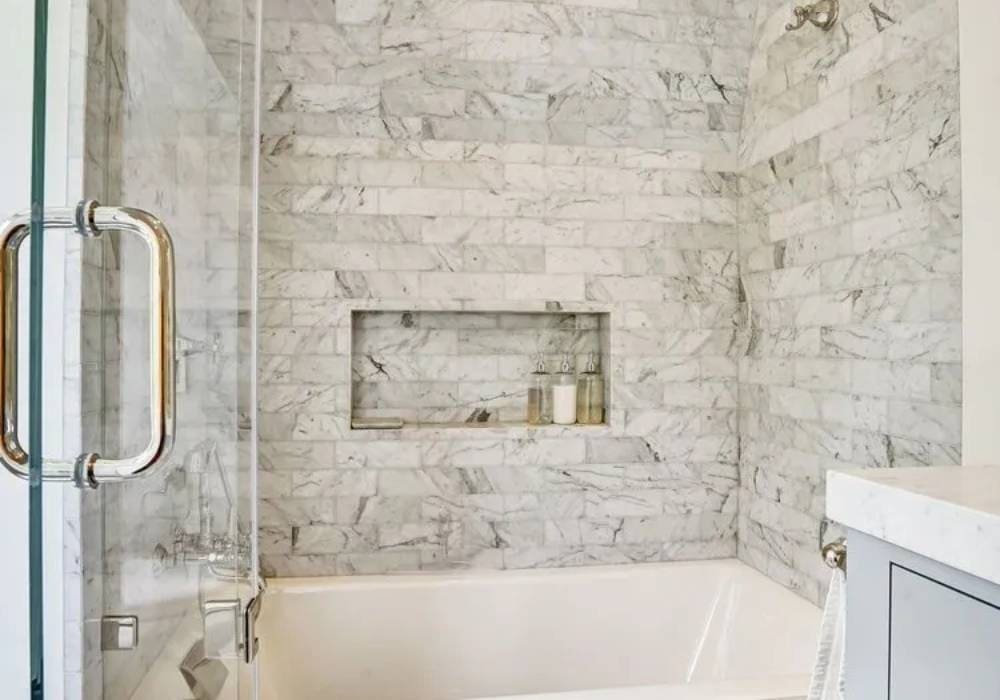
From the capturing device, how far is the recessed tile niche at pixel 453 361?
253cm

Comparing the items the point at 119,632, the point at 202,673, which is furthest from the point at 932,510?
the point at 202,673

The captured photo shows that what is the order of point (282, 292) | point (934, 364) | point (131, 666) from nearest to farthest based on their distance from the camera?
point (131, 666)
point (934, 364)
point (282, 292)

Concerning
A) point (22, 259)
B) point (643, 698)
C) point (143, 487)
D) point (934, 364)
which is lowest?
point (643, 698)

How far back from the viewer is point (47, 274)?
729 mm

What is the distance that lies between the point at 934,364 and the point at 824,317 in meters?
0.44

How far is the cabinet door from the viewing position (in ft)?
1.99

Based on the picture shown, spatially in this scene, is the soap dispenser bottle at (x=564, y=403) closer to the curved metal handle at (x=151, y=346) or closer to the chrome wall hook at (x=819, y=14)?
the chrome wall hook at (x=819, y=14)

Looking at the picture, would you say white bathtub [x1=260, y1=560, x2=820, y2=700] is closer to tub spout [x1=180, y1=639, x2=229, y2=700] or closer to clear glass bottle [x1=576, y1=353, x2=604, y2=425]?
clear glass bottle [x1=576, y1=353, x2=604, y2=425]

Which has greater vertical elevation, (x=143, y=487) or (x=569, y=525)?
(x=143, y=487)

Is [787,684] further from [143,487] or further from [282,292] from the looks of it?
[282,292]

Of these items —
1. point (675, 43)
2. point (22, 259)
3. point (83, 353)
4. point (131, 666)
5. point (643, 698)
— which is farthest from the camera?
point (675, 43)

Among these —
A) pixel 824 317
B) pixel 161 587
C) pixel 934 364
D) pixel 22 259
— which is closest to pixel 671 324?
pixel 824 317

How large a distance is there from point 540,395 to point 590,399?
18 centimetres

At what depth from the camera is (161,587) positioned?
3.61 ft
